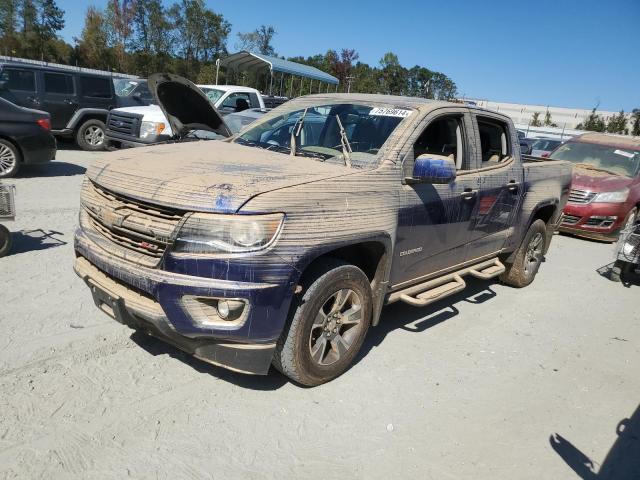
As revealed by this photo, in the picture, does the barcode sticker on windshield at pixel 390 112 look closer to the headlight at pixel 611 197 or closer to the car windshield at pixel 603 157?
the headlight at pixel 611 197

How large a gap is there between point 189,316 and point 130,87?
1448 cm

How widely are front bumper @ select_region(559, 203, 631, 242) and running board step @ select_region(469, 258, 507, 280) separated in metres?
4.44

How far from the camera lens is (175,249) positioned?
2746 mm

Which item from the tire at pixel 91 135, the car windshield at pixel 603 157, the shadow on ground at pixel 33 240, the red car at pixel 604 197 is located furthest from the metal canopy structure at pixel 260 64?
the shadow on ground at pixel 33 240

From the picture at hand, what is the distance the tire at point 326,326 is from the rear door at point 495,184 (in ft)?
5.36

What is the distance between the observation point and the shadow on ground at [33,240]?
5.39 m

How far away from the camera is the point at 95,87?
13.0 metres

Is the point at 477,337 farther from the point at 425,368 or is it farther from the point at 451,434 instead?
the point at 451,434

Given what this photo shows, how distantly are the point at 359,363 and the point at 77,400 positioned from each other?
6.34 feet

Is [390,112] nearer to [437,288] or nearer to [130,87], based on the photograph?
[437,288]

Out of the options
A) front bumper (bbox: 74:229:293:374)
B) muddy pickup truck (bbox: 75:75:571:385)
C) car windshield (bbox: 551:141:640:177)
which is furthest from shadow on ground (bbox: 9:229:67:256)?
car windshield (bbox: 551:141:640:177)

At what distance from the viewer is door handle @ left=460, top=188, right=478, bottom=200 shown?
4.20m

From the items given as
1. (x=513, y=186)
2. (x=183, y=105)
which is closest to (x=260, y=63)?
(x=183, y=105)

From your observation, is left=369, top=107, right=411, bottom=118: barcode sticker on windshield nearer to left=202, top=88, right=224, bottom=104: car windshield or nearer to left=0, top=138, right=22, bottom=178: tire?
left=0, top=138, right=22, bottom=178: tire
